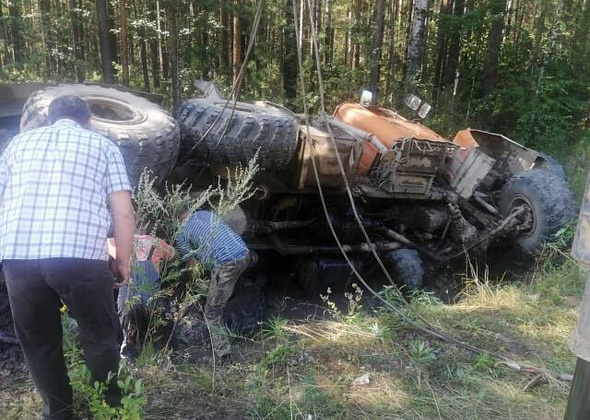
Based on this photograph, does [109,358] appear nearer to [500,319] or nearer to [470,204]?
[500,319]

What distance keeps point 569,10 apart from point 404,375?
571 inches

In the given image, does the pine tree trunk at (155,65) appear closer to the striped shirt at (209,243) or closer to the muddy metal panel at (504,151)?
the muddy metal panel at (504,151)

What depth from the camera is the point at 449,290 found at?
208 inches

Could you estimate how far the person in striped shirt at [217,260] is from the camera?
318 cm

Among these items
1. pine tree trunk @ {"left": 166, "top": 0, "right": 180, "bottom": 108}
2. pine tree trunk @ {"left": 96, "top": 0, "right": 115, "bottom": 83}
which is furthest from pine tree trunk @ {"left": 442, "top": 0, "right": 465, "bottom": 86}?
pine tree trunk @ {"left": 96, "top": 0, "right": 115, "bottom": 83}

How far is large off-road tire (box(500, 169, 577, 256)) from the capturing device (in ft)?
17.1

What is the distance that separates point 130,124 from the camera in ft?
12.1

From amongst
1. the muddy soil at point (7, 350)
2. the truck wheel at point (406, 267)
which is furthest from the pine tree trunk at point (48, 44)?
the muddy soil at point (7, 350)

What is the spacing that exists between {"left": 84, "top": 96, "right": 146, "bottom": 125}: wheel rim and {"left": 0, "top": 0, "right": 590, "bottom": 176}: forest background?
8623mm

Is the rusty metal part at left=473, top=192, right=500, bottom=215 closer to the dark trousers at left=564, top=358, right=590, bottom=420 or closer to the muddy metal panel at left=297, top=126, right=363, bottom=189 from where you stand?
the muddy metal panel at left=297, top=126, right=363, bottom=189

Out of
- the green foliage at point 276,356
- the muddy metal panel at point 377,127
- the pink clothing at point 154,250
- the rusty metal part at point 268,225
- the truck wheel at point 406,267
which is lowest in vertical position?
the truck wheel at point 406,267

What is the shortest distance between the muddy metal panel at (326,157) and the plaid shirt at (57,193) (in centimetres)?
219

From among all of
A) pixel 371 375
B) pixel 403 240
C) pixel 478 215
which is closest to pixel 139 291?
pixel 371 375

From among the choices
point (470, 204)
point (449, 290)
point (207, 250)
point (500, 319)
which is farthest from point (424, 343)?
point (470, 204)
